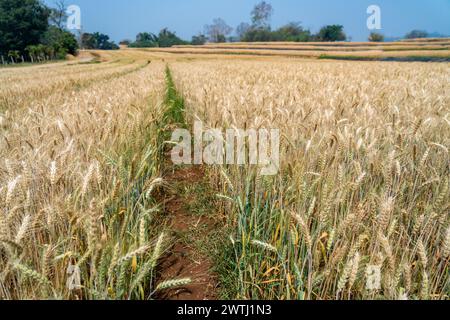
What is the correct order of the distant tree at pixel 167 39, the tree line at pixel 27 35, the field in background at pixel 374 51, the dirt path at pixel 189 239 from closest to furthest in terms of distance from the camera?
the dirt path at pixel 189 239
the field in background at pixel 374 51
the tree line at pixel 27 35
the distant tree at pixel 167 39

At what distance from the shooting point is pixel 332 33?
7969cm

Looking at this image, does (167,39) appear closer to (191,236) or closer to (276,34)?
(276,34)

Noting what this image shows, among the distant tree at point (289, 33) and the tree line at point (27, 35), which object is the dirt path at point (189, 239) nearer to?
the tree line at point (27, 35)

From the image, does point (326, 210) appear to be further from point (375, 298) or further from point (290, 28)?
point (290, 28)

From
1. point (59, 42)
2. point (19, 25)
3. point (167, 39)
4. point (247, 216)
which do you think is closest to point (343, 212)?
point (247, 216)

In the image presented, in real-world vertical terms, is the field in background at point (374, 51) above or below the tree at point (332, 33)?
below

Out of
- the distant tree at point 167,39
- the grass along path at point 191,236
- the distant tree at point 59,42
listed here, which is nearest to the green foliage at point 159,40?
the distant tree at point 167,39

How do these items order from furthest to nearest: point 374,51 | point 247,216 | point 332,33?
point 332,33 < point 374,51 < point 247,216

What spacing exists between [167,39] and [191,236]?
115030mm

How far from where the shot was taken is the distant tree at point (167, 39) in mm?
103188

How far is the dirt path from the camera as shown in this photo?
1.57 metres

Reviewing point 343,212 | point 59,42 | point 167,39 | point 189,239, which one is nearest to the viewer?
point 343,212

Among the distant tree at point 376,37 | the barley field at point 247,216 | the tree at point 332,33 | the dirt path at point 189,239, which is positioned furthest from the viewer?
the tree at point 332,33

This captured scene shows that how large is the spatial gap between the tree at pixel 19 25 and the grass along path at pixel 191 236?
192 ft
